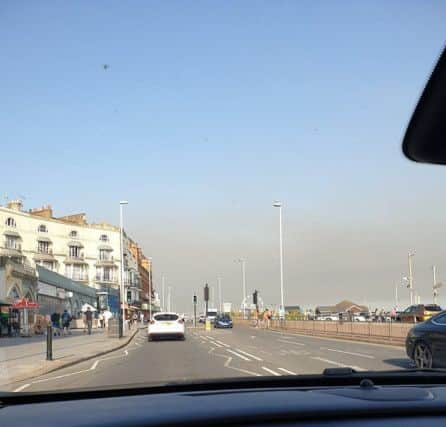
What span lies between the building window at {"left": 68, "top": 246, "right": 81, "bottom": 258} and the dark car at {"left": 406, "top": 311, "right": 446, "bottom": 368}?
262ft

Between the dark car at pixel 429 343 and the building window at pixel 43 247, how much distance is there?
74.3 metres

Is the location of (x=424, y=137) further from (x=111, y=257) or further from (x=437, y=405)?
(x=111, y=257)

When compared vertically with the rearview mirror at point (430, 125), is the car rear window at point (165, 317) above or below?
below

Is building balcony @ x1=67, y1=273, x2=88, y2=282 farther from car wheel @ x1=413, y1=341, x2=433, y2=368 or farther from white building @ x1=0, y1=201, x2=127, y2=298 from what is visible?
car wheel @ x1=413, y1=341, x2=433, y2=368

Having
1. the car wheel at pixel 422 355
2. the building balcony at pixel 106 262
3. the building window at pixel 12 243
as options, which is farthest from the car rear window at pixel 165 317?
the building balcony at pixel 106 262

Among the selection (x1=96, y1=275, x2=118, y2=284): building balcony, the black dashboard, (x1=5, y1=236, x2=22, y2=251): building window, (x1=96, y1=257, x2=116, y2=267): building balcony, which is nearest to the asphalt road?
the black dashboard

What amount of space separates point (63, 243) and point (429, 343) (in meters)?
79.5

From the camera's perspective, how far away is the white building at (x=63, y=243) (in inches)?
3137

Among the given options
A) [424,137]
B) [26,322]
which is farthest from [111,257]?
[424,137]

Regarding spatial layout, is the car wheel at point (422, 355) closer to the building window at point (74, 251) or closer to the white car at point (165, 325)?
the white car at point (165, 325)

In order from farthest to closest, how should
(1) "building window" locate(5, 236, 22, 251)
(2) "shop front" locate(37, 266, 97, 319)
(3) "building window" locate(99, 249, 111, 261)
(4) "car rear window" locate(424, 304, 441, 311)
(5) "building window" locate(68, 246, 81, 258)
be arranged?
(3) "building window" locate(99, 249, 111, 261) < (5) "building window" locate(68, 246, 81, 258) < (1) "building window" locate(5, 236, 22, 251) < (2) "shop front" locate(37, 266, 97, 319) < (4) "car rear window" locate(424, 304, 441, 311)

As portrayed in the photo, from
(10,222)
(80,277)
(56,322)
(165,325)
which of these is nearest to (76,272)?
(80,277)

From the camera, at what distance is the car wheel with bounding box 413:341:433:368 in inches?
516

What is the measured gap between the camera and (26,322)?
4006 centimetres
